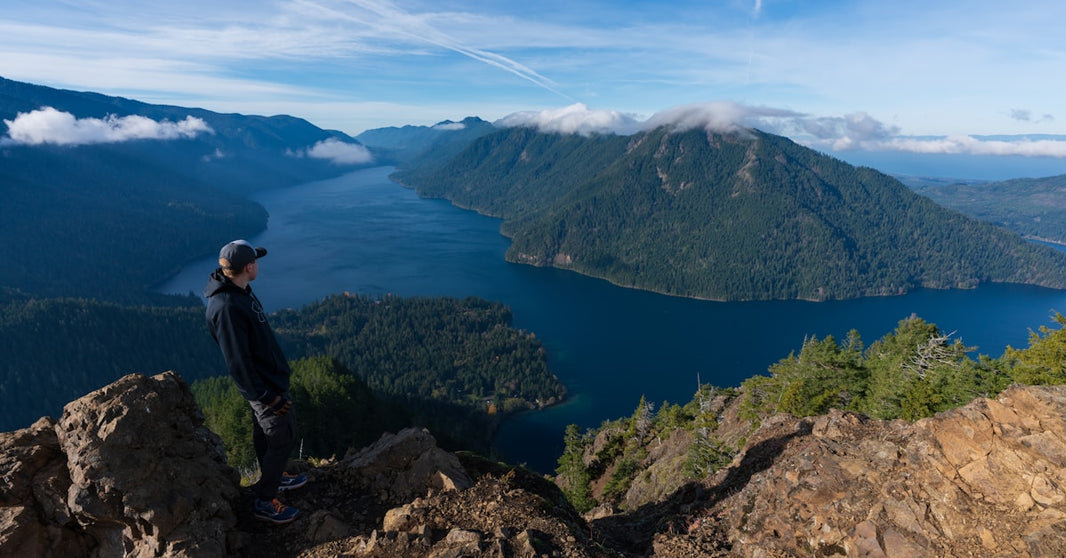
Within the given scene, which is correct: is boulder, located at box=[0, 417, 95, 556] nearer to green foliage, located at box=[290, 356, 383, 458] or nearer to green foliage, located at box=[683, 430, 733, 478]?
green foliage, located at box=[683, 430, 733, 478]

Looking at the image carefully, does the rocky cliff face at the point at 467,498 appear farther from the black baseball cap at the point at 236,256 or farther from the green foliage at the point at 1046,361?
the green foliage at the point at 1046,361

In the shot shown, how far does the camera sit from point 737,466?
→ 1099 cm

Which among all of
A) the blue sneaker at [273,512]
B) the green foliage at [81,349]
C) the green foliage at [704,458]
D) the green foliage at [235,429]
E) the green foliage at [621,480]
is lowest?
the green foliage at [81,349]

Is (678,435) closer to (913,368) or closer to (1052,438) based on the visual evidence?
(913,368)

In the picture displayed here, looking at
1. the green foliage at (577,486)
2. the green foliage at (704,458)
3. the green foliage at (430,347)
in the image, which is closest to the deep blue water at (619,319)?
the green foliage at (430,347)

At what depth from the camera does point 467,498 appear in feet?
25.2

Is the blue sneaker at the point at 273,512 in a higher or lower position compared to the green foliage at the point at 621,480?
higher

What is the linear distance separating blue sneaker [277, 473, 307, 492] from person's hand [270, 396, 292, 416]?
166 cm

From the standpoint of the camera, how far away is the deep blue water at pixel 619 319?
308ft

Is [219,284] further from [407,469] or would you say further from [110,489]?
[407,469]

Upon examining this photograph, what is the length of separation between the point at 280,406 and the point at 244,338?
118cm

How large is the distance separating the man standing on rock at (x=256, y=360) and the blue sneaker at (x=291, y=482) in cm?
50

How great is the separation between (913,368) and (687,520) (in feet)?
53.6

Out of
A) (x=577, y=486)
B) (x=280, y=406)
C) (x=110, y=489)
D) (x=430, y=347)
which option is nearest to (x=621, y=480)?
(x=577, y=486)
